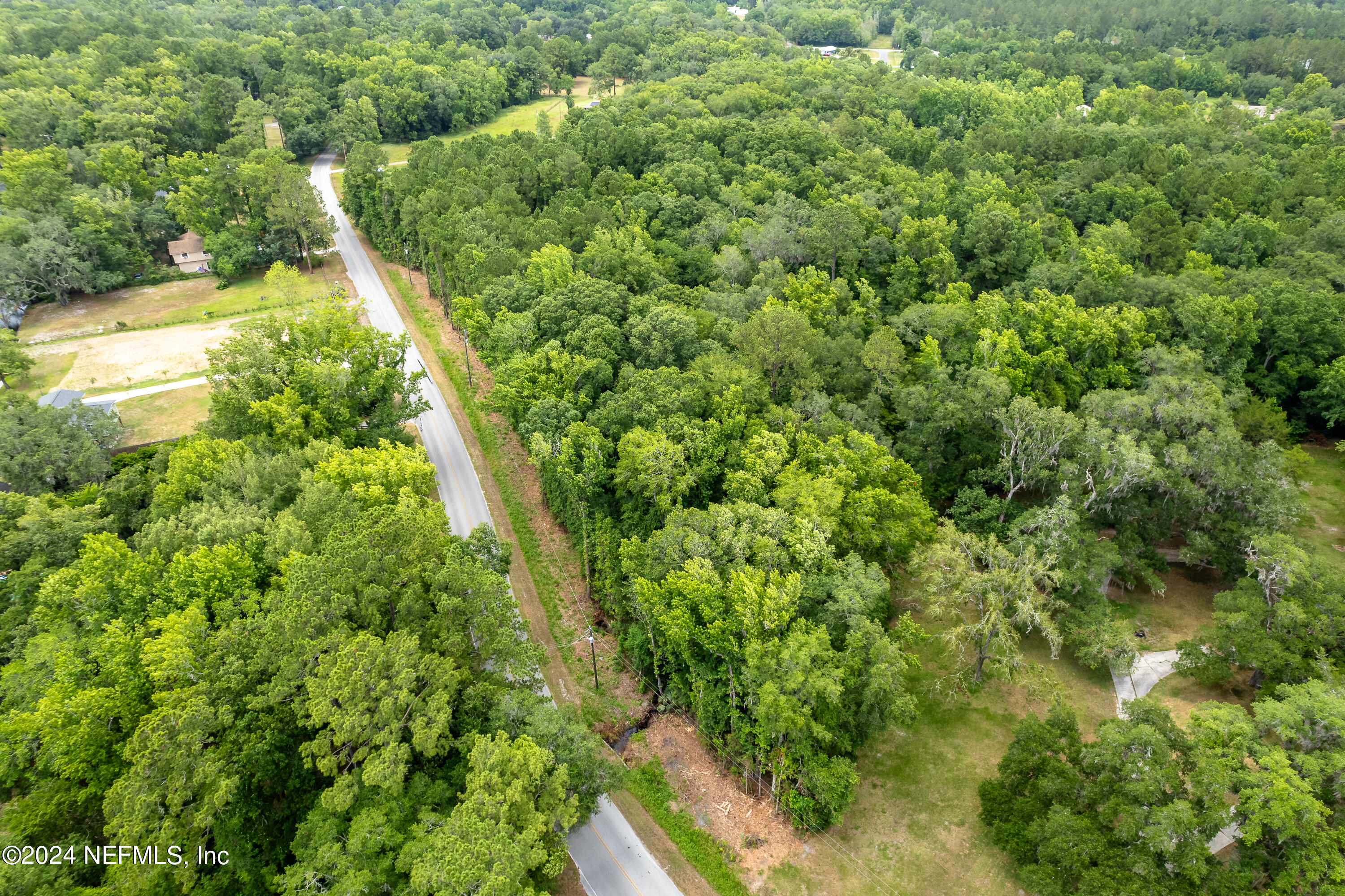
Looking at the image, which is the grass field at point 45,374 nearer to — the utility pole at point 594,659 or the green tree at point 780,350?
the utility pole at point 594,659

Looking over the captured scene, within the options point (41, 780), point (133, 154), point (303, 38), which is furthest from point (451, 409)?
point (303, 38)

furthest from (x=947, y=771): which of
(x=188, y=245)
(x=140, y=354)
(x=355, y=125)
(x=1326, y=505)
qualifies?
(x=355, y=125)

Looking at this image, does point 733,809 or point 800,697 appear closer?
point 800,697

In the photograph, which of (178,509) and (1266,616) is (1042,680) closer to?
(1266,616)

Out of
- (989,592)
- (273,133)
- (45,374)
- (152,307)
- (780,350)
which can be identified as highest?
(780,350)

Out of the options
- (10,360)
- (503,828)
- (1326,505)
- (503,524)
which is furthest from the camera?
(10,360)

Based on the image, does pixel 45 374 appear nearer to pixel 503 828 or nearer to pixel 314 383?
pixel 314 383

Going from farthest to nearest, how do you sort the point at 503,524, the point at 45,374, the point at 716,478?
1. the point at 45,374
2. the point at 503,524
3. the point at 716,478
